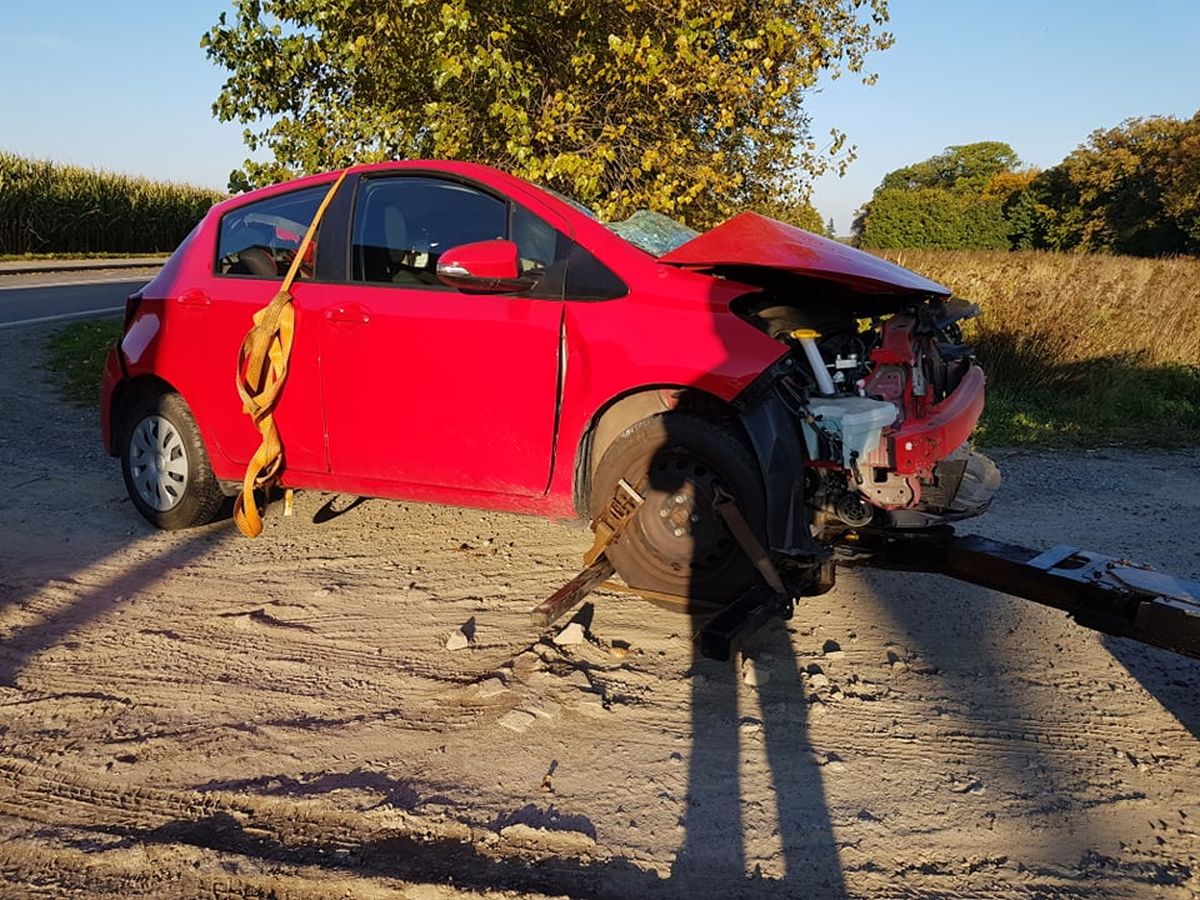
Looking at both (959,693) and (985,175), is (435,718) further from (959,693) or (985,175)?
(985,175)

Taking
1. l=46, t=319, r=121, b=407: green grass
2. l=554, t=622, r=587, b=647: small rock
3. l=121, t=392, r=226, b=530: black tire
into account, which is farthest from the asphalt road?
l=554, t=622, r=587, b=647: small rock

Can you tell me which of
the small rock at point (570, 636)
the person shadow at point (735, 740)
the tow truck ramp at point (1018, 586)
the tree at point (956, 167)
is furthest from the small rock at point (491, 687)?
the tree at point (956, 167)

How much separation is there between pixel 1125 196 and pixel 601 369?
38.8m

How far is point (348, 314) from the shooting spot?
4312 millimetres

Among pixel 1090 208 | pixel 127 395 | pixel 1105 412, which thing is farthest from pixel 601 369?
pixel 1090 208

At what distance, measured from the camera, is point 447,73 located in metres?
6.96

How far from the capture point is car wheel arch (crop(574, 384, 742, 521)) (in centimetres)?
381

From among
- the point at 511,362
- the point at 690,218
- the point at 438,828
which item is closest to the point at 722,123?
the point at 690,218

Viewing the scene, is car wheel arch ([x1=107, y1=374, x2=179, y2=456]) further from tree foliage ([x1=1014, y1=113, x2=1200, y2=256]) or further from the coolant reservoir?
tree foliage ([x1=1014, y1=113, x2=1200, y2=256])

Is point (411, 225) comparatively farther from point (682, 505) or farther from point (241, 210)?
point (682, 505)

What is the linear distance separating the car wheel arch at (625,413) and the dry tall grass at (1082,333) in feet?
20.7

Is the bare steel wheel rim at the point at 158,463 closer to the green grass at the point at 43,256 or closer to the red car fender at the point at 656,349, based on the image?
the red car fender at the point at 656,349

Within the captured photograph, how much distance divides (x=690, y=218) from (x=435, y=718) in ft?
22.3

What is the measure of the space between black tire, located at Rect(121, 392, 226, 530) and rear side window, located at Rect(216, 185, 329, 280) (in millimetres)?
800
